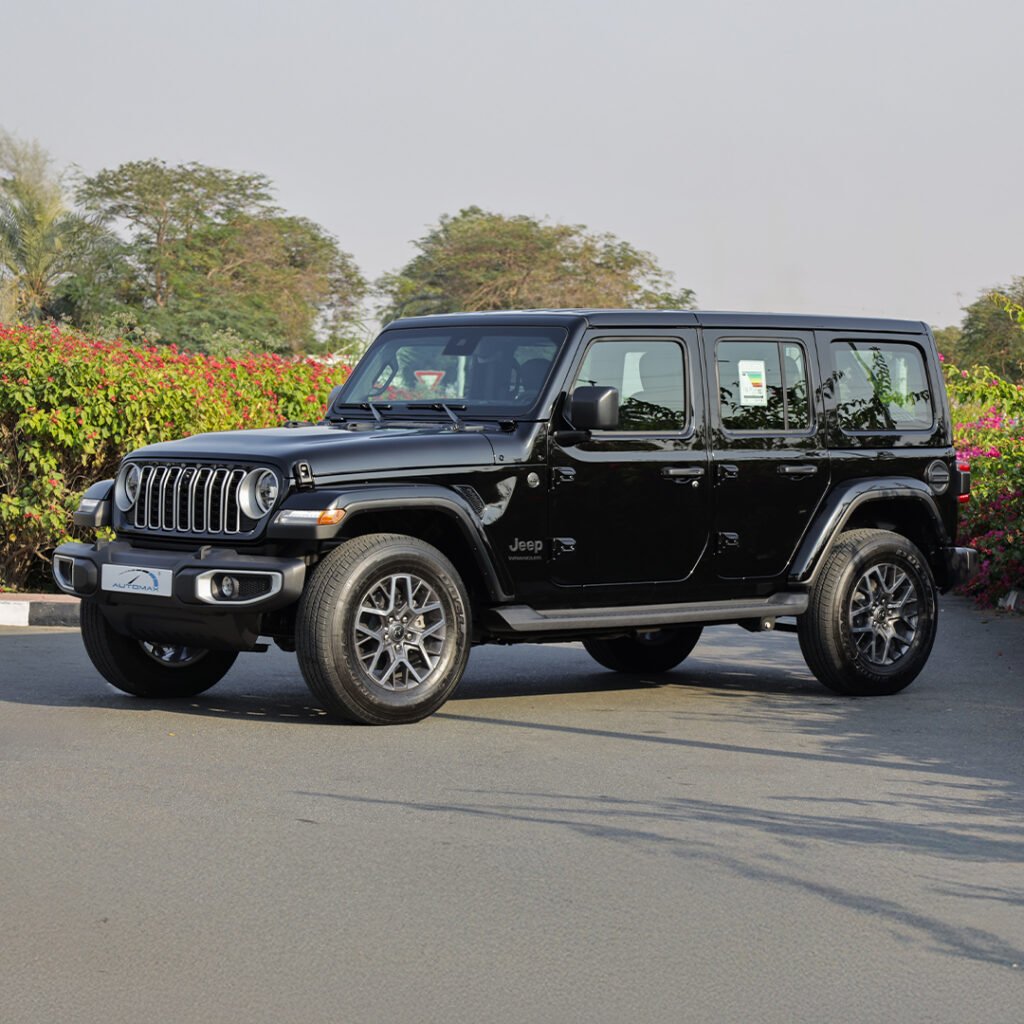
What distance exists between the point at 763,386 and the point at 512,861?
15.1ft

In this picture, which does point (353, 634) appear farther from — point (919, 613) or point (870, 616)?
point (919, 613)

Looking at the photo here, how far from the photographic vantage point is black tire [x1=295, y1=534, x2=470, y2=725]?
8398 mm

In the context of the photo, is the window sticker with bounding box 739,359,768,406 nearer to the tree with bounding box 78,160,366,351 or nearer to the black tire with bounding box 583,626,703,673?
the black tire with bounding box 583,626,703,673

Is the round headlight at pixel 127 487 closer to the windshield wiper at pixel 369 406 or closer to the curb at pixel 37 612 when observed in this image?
the windshield wiper at pixel 369 406

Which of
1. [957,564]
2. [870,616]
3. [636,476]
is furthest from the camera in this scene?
[957,564]

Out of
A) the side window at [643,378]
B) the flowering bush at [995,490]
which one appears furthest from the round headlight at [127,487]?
the flowering bush at [995,490]

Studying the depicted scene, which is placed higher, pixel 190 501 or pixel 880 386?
pixel 880 386

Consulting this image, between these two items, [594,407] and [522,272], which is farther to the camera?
[522,272]

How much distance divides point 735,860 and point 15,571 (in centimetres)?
1006

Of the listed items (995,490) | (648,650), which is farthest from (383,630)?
(995,490)

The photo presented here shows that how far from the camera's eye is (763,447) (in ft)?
32.5

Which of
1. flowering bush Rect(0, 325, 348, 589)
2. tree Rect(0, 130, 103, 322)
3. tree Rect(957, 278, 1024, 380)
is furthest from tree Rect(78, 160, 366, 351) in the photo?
flowering bush Rect(0, 325, 348, 589)

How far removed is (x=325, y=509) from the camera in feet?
27.5

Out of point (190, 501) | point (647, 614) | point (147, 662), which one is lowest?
point (147, 662)
